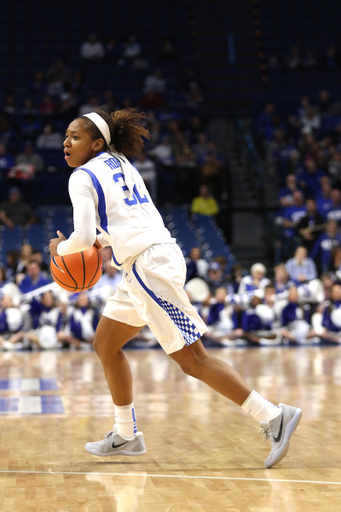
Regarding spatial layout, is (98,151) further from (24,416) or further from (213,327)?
(213,327)

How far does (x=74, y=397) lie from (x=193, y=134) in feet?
31.8

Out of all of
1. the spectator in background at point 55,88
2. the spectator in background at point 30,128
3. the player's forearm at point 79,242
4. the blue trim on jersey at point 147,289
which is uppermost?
the spectator in background at point 55,88

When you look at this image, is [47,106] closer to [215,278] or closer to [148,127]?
[148,127]

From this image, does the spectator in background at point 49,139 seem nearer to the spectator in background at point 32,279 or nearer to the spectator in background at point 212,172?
the spectator in background at point 212,172

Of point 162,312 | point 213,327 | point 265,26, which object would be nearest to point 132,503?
point 162,312

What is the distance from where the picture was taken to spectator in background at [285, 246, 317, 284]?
11023 millimetres

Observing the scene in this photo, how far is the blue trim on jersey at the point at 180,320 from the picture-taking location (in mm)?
3203

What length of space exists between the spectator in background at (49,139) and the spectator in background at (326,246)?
17.3ft

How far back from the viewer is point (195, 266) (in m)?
10.7

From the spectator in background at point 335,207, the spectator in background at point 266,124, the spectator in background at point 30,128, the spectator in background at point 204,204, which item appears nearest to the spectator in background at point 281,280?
the spectator in background at point 335,207

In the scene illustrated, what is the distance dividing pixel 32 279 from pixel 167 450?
6.73 metres

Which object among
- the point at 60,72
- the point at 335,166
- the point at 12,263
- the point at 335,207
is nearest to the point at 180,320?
the point at 12,263

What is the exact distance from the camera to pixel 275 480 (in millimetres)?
3031

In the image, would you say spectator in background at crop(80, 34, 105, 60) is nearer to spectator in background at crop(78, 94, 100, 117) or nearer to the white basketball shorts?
spectator in background at crop(78, 94, 100, 117)
